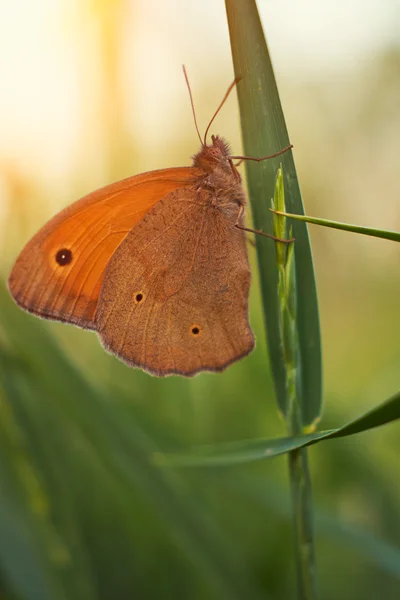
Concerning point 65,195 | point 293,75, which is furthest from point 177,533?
point 293,75

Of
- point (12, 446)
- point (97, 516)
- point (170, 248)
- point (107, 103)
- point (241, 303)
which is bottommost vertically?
point (97, 516)

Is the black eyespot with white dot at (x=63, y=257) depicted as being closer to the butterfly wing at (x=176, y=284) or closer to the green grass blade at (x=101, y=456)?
the butterfly wing at (x=176, y=284)

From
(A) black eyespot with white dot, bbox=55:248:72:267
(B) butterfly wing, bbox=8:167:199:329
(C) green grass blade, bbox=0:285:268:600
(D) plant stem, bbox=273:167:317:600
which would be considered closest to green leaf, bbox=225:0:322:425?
(D) plant stem, bbox=273:167:317:600

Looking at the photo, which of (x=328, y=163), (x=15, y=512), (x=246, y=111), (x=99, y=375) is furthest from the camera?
(x=328, y=163)

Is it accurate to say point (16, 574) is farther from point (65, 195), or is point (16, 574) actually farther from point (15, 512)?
point (65, 195)

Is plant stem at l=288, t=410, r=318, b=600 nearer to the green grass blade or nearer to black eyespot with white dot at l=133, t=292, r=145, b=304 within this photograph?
the green grass blade

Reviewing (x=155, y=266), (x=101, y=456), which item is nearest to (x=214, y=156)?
(x=155, y=266)
